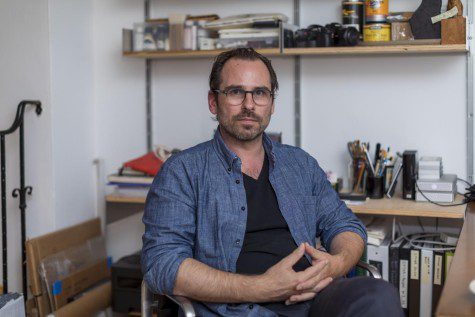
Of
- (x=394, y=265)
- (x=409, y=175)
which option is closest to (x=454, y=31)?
(x=409, y=175)

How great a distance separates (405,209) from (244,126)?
0.93m

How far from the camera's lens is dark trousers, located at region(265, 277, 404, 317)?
1842 millimetres

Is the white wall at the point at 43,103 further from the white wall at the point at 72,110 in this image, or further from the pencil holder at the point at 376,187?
the pencil holder at the point at 376,187

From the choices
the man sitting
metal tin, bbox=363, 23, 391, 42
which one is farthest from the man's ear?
metal tin, bbox=363, 23, 391, 42

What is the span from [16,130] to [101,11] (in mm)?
815

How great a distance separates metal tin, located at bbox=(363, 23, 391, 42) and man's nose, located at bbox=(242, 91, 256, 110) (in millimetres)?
996

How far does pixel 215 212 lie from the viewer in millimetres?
2188

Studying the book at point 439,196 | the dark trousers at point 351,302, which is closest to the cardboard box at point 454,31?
the book at point 439,196

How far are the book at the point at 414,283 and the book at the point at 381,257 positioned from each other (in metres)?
0.10

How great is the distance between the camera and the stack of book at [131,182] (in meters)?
3.31

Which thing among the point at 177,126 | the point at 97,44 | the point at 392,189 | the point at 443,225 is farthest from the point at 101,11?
the point at 443,225

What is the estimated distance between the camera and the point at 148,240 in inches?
83.4

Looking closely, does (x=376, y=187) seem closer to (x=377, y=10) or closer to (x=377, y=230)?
(x=377, y=230)

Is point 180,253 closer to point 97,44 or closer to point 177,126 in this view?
point 177,126
